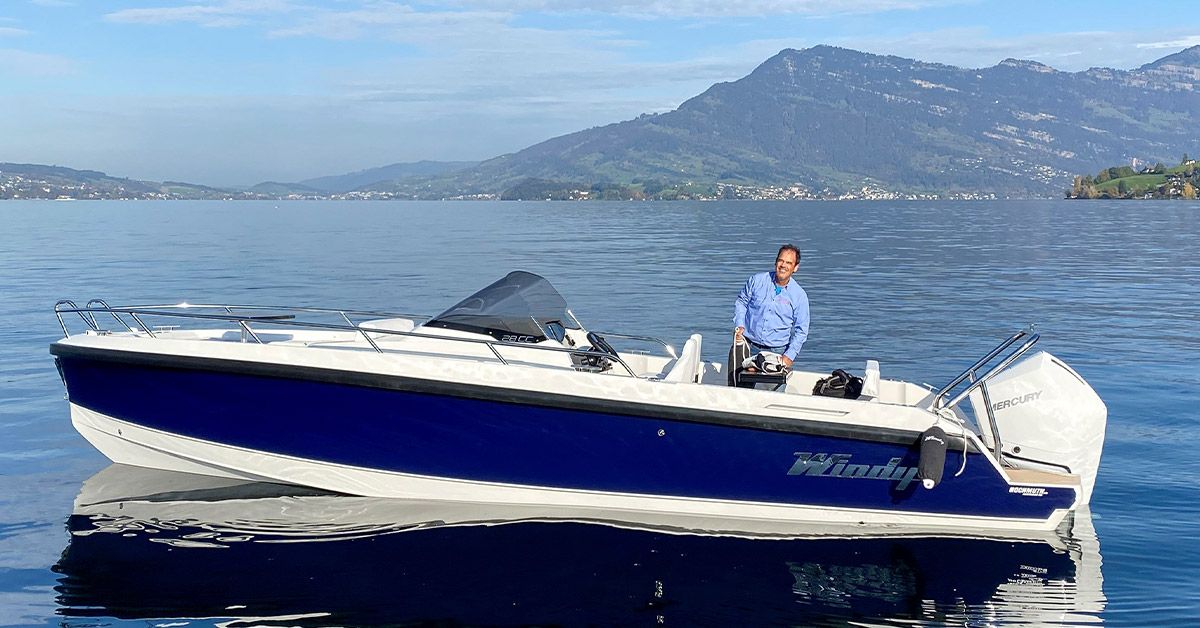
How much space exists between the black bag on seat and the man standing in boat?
0.45 meters

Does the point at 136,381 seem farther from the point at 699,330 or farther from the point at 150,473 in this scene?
the point at 699,330

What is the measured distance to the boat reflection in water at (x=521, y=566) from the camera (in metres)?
5.81

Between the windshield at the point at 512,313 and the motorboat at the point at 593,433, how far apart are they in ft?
1.83

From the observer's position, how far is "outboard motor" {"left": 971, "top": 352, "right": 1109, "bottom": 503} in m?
6.79

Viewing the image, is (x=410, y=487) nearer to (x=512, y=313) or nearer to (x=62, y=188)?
(x=512, y=313)

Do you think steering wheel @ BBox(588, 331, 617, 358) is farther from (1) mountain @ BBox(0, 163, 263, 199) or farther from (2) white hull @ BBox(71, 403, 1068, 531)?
(1) mountain @ BBox(0, 163, 263, 199)

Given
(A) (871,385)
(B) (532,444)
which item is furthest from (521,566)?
(A) (871,385)

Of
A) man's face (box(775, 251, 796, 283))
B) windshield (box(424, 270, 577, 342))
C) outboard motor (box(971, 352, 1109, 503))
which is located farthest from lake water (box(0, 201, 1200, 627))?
man's face (box(775, 251, 796, 283))

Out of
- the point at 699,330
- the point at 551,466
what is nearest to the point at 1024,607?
the point at 551,466

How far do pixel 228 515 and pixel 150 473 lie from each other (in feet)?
4.32

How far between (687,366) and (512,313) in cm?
150

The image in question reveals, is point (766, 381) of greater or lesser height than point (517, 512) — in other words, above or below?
above

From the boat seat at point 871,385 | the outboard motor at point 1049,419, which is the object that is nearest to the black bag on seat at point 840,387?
the boat seat at point 871,385

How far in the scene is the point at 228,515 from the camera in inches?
284
